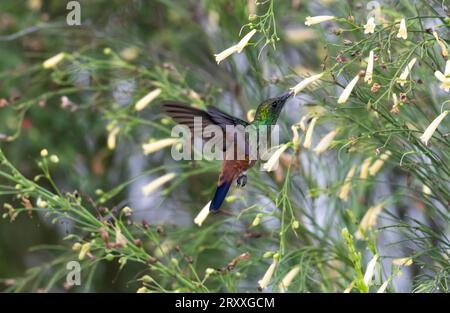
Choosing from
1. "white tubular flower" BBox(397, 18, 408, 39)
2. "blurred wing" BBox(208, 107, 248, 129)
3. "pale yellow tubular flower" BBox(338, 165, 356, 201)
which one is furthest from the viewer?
"pale yellow tubular flower" BBox(338, 165, 356, 201)

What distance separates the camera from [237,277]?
115 inches

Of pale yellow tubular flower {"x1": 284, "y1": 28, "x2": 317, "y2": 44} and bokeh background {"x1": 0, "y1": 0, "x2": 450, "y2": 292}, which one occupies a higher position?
pale yellow tubular flower {"x1": 284, "y1": 28, "x2": 317, "y2": 44}

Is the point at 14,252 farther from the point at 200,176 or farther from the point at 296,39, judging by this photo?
the point at 296,39

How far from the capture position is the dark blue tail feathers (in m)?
2.70

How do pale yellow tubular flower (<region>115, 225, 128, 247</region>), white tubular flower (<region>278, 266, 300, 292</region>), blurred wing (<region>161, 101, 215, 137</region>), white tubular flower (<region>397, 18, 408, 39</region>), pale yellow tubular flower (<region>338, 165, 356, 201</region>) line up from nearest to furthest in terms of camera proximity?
white tubular flower (<region>397, 18, 408, 39</region>) → pale yellow tubular flower (<region>115, 225, 128, 247</region>) → blurred wing (<region>161, 101, 215, 137</region>) → white tubular flower (<region>278, 266, 300, 292</region>) → pale yellow tubular flower (<region>338, 165, 356, 201</region>)

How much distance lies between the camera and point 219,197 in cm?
273

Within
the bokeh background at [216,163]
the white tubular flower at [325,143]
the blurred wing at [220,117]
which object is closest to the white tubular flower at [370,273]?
the bokeh background at [216,163]

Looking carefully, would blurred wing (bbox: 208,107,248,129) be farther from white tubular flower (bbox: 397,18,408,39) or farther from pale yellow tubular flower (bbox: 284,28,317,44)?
pale yellow tubular flower (bbox: 284,28,317,44)

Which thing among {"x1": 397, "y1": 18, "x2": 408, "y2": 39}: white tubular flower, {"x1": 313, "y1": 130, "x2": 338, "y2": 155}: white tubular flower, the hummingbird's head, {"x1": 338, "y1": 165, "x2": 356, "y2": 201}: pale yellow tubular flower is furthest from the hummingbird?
{"x1": 397, "y1": 18, "x2": 408, "y2": 39}: white tubular flower

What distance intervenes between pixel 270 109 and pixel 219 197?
34 centimetres

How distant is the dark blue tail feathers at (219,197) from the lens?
270cm

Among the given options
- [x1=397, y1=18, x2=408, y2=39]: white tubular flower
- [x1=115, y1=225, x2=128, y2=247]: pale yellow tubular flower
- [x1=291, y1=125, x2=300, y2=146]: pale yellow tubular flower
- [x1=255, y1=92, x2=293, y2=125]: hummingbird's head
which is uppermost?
[x1=397, y1=18, x2=408, y2=39]: white tubular flower

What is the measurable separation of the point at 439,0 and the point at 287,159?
109 cm

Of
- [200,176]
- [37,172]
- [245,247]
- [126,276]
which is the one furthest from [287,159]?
[37,172]
